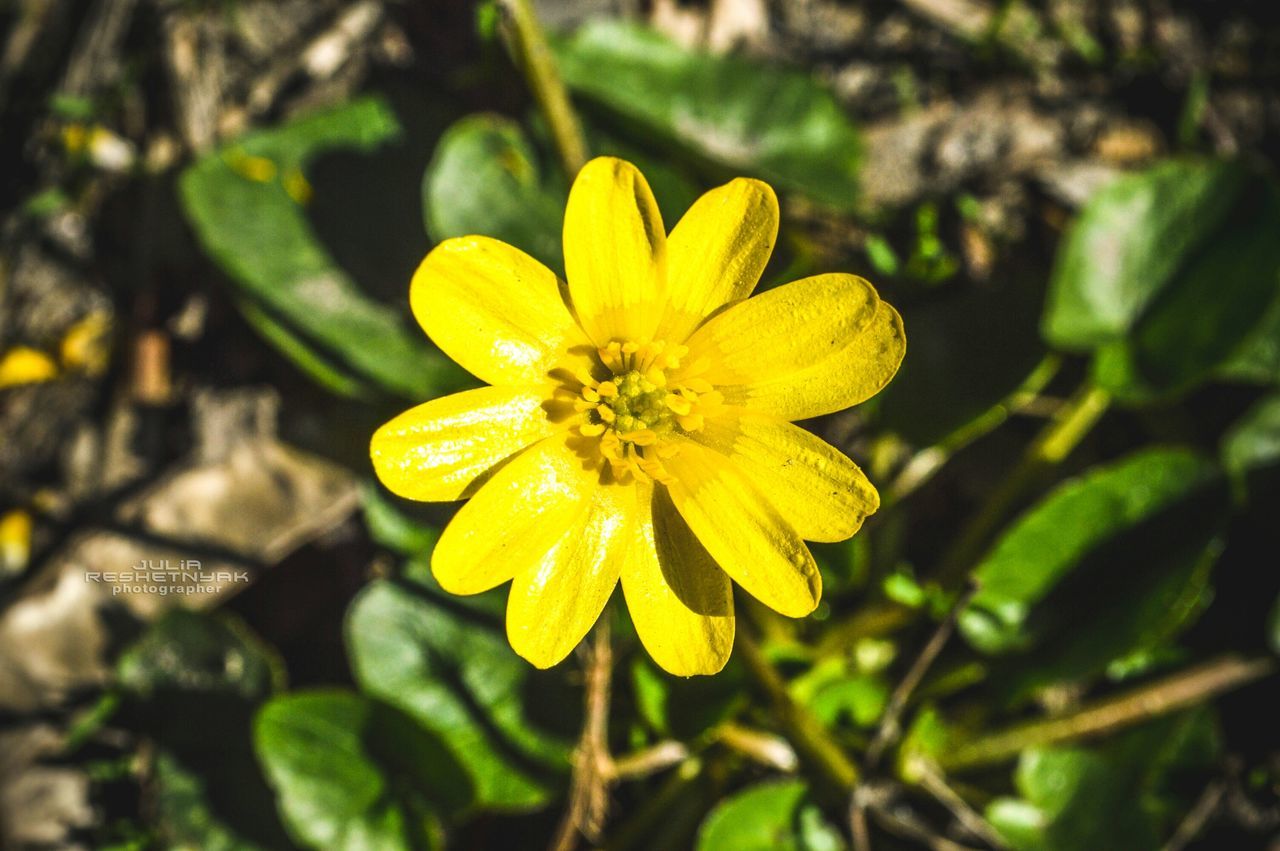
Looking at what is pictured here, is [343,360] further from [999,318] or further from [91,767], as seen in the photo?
[999,318]

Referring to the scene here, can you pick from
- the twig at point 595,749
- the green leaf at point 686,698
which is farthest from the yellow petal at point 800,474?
the green leaf at point 686,698

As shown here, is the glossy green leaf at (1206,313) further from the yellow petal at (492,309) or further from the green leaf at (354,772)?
the green leaf at (354,772)

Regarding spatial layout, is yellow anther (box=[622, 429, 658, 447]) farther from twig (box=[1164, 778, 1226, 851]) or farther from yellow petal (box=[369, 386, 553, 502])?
twig (box=[1164, 778, 1226, 851])

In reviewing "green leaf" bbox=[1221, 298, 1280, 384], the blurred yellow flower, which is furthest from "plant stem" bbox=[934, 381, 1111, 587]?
the blurred yellow flower

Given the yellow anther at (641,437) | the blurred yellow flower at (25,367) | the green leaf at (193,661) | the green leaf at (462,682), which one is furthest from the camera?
the blurred yellow flower at (25,367)

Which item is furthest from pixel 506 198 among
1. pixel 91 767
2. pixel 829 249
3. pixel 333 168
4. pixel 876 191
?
pixel 91 767

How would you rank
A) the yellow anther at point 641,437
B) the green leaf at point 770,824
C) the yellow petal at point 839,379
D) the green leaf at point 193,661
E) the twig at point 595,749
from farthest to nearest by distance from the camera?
the green leaf at point 193,661 → the green leaf at point 770,824 → the twig at point 595,749 → the yellow anther at point 641,437 → the yellow petal at point 839,379
